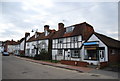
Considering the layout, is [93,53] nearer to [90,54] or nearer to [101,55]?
[90,54]

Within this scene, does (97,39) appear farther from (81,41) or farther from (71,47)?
(71,47)

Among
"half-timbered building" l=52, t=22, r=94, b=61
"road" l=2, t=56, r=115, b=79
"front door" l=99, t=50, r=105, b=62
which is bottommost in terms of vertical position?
"road" l=2, t=56, r=115, b=79

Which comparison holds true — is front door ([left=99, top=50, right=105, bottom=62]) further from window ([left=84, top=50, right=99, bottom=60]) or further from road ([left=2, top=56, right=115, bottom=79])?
road ([left=2, top=56, right=115, bottom=79])

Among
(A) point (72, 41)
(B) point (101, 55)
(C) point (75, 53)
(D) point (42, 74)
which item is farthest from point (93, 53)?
(D) point (42, 74)

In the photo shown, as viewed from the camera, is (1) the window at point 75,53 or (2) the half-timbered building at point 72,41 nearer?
(2) the half-timbered building at point 72,41

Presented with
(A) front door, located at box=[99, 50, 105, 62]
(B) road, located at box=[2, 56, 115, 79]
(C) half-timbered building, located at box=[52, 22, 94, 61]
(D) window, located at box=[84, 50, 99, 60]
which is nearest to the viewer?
(B) road, located at box=[2, 56, 115, 79]

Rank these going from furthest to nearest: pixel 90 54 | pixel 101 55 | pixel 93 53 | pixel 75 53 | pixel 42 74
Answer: pixel 75 53 → pixel 90 54 → pixel 93 53 → pixel 101 55 → pixel 42 74


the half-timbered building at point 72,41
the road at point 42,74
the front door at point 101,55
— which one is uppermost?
the half-timbered building at point 72,41

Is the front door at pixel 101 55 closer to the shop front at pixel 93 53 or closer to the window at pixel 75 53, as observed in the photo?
the shop front at pixel 93 53

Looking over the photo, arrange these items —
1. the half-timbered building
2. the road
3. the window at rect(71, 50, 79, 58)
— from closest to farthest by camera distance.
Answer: the road
the half-timbered building
the window at rect(71, 50, 79, 58)

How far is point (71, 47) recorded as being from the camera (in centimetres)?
2517

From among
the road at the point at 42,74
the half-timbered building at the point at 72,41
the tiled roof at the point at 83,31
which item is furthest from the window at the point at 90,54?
the road at the point at 42,74

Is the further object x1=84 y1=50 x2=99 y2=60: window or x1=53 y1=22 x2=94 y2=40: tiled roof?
x1=53 y1=22 x2=94 y2=40: tiled roof

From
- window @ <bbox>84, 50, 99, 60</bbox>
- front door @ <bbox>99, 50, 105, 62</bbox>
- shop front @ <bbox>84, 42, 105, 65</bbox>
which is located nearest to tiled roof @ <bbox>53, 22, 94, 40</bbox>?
shop front @ <bbox>84, 42, 105, 65</bbox>
